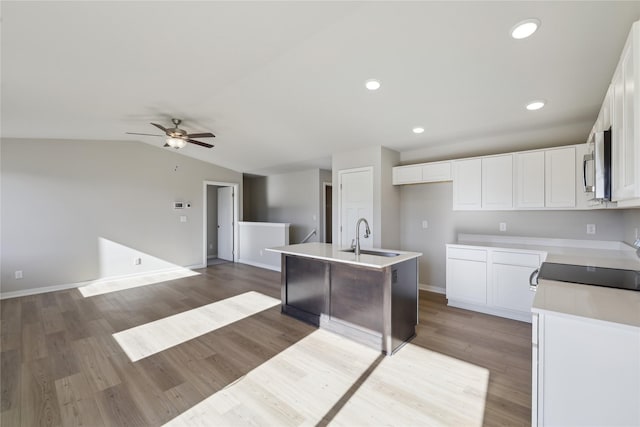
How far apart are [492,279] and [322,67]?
3.19 meters

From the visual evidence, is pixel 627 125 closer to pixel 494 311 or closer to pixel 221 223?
pixel 494 311

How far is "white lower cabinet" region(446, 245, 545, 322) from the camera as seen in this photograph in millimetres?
3291

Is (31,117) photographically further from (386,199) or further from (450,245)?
(450,245)

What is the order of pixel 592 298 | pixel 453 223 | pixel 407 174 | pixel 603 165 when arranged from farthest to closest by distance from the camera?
1. pixel 407 174
2. pixel 453 223
3. pixel 603 165
4. pixel 592 298

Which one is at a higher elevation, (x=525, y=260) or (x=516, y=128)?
(x=516, y=128)

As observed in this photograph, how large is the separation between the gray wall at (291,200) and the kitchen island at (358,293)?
338 centimetres

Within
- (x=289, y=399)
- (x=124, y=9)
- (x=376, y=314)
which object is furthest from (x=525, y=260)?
(x=124, y=9)

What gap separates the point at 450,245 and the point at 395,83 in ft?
7.46

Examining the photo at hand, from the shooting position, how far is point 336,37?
226 cm

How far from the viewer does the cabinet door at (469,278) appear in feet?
11.8

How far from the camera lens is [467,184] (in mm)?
3904

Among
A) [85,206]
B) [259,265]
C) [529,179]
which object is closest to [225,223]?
[259,265]

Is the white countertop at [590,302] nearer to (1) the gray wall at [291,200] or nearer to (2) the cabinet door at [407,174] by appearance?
(2) the cabinet door at [407,174]

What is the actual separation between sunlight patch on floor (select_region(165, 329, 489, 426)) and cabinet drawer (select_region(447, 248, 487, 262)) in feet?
5.12
